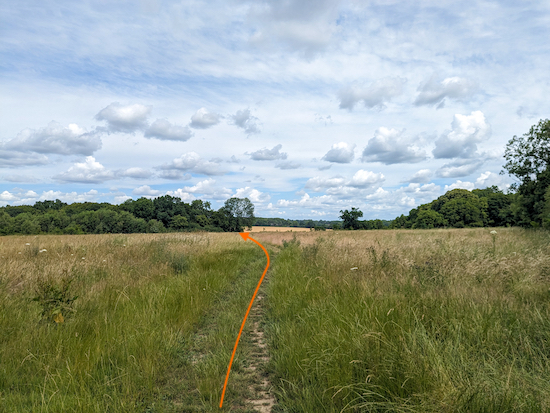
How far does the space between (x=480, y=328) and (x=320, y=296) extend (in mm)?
2987

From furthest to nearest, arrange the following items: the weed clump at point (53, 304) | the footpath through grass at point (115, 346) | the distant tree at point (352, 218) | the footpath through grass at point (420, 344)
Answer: the distant tree at point (352, 218)
the weed clump at point (53, 304)
the footpath through grass at point (115, 346)
the footpath through grass at point (420, 344)

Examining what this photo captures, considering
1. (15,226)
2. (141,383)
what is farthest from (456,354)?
(15,226)

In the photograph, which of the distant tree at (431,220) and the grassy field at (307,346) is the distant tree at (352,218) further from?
the grassy field at (307,346)

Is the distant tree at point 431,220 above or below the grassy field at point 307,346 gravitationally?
above

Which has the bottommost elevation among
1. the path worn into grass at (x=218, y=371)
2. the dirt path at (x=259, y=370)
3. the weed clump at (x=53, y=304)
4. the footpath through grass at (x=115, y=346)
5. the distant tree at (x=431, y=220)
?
the dirt path at (x=259, y=370)

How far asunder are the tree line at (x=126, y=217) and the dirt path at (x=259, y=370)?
52134 millimetres

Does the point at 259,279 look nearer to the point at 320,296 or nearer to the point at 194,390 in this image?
the point at 320,296

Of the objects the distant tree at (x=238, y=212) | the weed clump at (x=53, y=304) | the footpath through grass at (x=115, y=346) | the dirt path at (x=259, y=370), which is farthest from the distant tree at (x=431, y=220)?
the weed clump at (x=53, y=304)

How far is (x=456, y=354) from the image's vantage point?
10.00ft

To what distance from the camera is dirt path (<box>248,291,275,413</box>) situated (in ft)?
10.6

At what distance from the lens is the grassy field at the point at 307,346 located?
2.74m

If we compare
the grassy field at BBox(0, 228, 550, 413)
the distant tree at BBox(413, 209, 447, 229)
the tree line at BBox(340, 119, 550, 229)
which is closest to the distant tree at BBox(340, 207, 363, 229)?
the tree line at BBox(340, 119, 550, 229)

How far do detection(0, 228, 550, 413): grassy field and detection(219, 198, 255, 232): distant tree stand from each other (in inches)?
3925

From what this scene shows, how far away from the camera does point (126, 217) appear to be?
70.6m
